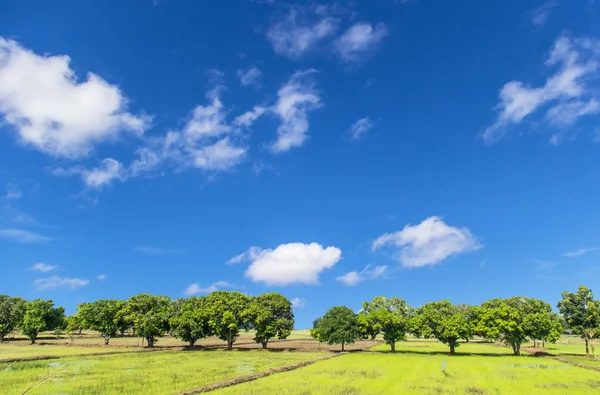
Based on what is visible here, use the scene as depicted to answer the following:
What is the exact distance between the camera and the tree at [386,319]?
290 feet

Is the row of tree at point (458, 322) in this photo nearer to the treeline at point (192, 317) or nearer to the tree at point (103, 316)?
the treeline at point (192, 317)

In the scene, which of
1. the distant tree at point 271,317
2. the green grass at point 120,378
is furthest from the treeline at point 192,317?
the green grass at point 120,378

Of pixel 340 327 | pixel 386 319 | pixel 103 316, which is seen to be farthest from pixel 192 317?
pixel 386 319

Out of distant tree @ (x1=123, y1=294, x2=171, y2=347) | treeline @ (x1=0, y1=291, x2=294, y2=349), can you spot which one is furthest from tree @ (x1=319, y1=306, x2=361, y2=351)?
distant tree @ (x1=123, y1=294, x2=171, y2=347)

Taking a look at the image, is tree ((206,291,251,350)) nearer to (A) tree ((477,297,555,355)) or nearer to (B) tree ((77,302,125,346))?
(B) tree ((77,302,125,346))

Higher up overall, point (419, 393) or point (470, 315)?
point (470, 315)

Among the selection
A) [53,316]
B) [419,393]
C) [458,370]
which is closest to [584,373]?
[458,370]

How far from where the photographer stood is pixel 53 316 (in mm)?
133125

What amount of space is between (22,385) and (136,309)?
70.9 metres

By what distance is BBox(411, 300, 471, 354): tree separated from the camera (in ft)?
272

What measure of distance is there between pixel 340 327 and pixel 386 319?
1021 centimetres

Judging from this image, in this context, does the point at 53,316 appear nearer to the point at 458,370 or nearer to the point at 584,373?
the point at 458,370

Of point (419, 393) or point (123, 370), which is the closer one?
point (419, 393)

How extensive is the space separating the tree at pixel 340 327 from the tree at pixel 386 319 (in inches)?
73.6
